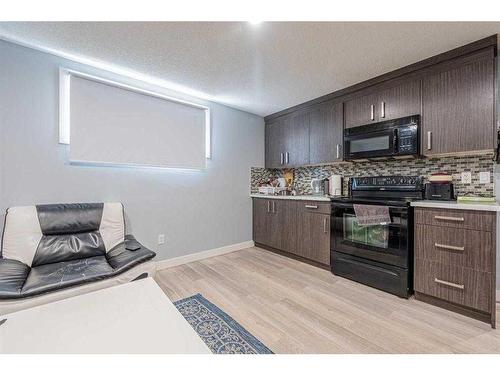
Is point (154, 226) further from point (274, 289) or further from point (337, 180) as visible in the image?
point (337, 180)

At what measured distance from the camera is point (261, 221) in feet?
12.2

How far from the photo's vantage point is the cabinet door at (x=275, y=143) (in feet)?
12.4

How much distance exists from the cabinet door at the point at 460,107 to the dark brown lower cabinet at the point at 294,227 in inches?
51.4

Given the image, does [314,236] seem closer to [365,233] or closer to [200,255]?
[365,233]

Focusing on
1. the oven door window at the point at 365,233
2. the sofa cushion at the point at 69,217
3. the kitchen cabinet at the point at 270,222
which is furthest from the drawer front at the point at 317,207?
the sofa cushion at the point at 69,217

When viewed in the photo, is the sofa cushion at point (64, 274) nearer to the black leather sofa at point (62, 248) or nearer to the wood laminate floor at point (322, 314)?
the black leather sofa at point (62, 248)

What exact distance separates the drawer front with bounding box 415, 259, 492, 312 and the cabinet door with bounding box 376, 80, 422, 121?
4.99 feet

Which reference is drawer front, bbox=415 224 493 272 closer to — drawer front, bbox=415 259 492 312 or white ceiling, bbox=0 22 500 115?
drawer front, bbox=415 259 492 312

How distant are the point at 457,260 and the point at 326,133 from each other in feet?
6.47

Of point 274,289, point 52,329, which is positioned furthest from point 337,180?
point 52,329

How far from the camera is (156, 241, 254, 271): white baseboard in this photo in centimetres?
291
